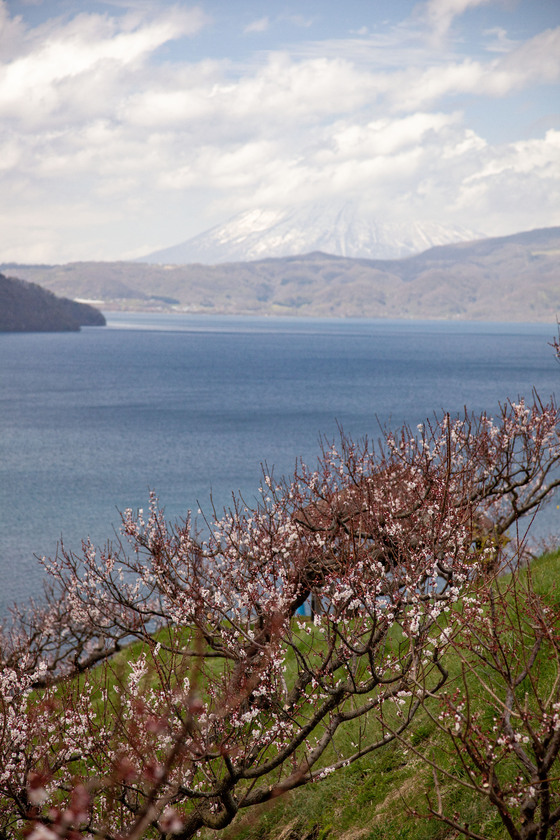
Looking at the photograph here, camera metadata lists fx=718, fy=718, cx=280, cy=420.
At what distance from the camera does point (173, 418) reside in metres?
95.8

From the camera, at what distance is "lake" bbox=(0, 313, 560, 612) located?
2174 inches

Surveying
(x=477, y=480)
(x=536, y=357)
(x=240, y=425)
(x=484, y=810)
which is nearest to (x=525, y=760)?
(x=484, y=810)

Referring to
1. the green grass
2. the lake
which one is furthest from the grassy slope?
the lake

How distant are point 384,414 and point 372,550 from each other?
80.9 meters

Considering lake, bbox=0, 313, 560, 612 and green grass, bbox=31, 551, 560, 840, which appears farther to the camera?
lake, bbox=0, 313, 560, 612

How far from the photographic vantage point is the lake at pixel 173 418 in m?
55.2

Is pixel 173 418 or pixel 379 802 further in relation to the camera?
pixel 173 418

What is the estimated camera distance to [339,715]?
8.22 metres

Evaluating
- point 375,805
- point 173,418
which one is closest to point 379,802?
point 375,805

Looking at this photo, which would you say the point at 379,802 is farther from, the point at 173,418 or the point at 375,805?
the point at 173,418

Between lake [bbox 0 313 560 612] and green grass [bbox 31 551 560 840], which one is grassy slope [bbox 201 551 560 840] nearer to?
green grass [bbox 31 551 560 840]

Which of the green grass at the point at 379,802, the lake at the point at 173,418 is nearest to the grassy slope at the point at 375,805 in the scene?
the green grass at the point at 379,802

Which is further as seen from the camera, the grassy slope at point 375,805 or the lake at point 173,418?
the lake at point 173,418

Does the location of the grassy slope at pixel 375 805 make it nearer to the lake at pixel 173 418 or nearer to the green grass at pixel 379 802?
the green grass at pixel 379 802
